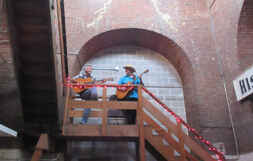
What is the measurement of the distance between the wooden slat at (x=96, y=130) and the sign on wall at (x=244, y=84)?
9.71 feet

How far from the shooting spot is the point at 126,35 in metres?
8.24

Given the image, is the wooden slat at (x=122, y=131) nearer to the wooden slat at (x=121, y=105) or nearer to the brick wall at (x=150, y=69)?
the wooden slat at (x=121, y=105)

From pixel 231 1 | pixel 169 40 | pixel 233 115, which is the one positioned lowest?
pixel 233 115

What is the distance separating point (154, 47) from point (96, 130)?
4.49 metres

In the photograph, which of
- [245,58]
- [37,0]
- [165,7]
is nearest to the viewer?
[37,0]

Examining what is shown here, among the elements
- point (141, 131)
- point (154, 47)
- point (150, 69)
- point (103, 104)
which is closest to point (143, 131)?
point (141, 131)

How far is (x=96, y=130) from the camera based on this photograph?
15.9 feet

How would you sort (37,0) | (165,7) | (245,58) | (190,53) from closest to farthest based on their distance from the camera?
(37,0)
(245,58)
(190,53)
(165,7)

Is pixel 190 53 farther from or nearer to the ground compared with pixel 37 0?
nearer to the ground

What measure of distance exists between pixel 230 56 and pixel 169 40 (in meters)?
1.84

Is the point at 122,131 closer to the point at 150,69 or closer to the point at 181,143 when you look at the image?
the point at 181,143

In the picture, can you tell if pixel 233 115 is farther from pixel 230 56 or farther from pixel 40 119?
pixel 40 119

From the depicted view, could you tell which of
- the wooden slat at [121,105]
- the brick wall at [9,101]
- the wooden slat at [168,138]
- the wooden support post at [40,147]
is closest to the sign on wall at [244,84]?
the wooden slat at [168,138]

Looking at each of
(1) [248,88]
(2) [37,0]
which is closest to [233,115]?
(1) [248,88]
